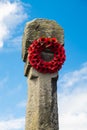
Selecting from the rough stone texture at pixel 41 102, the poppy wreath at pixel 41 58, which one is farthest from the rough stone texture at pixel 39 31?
the rough stone texture at pixel 41 102

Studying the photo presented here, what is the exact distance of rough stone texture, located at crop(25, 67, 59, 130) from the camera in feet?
30.8

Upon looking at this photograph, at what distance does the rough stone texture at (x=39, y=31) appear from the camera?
33.6 feet

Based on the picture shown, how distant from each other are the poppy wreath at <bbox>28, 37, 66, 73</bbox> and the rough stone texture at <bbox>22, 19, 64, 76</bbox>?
0.17 m

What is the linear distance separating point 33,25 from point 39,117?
2.69 meters

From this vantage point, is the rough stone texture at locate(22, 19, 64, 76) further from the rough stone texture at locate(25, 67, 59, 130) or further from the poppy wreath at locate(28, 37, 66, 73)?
the rough stone texture at locate(25, 67, 59, 130)

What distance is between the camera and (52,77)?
10008 mm

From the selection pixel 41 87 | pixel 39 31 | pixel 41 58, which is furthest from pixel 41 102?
pixel 39 31

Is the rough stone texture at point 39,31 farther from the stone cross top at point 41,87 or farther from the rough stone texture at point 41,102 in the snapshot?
the rough stone texture at point 41,102

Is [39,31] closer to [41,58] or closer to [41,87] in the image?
[41,58]

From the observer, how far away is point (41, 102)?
31.4 feet

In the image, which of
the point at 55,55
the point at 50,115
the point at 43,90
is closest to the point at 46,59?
the point at 55,55

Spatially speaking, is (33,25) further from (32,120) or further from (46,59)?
(32,120)

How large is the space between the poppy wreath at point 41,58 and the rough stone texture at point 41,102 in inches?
6.7

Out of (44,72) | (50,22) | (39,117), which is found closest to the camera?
(39,117)
